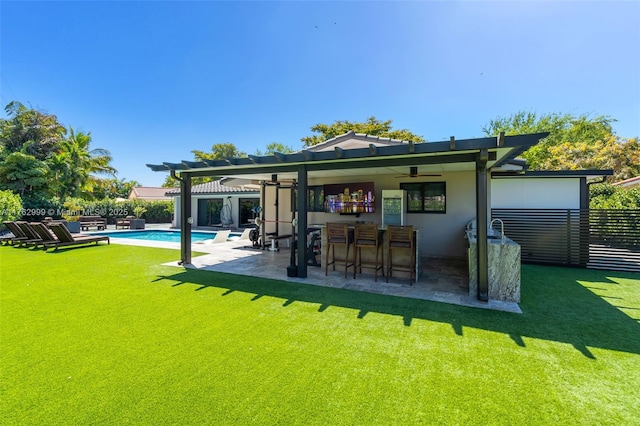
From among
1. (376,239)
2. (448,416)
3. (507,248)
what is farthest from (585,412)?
(376,239)

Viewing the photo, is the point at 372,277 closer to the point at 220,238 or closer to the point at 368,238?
the point at 368,238

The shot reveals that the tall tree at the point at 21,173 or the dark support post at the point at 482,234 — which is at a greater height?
the tall tree at the point at 21,173

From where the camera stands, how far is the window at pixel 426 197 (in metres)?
8.63

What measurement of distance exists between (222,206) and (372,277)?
15.8 meters

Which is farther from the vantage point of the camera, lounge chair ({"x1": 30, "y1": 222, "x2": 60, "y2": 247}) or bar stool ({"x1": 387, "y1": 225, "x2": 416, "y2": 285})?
lounge chair ({"x1": 30, "y1": 222, "x2": 60, "y2": 247})

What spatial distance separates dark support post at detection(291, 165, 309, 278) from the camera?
612 centimetres

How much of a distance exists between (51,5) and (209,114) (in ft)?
40.1

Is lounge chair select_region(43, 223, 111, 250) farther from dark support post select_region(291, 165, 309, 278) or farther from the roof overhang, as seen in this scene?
dark support post select_region(291, 165, 309, 278)

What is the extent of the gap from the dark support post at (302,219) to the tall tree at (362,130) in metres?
18.3

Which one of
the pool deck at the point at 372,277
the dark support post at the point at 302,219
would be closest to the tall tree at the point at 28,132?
the pool deck at the point at 372,277

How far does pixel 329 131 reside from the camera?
24.6 metres

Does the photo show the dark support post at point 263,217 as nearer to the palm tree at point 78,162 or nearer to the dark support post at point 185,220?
the dark support post at point 185,220

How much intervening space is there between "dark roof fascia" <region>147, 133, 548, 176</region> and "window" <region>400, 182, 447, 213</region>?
12.1 ft

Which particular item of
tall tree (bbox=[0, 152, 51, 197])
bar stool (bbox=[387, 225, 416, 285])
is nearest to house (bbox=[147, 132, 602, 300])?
bar stool (bbox=[387, 225, 416, 285])
